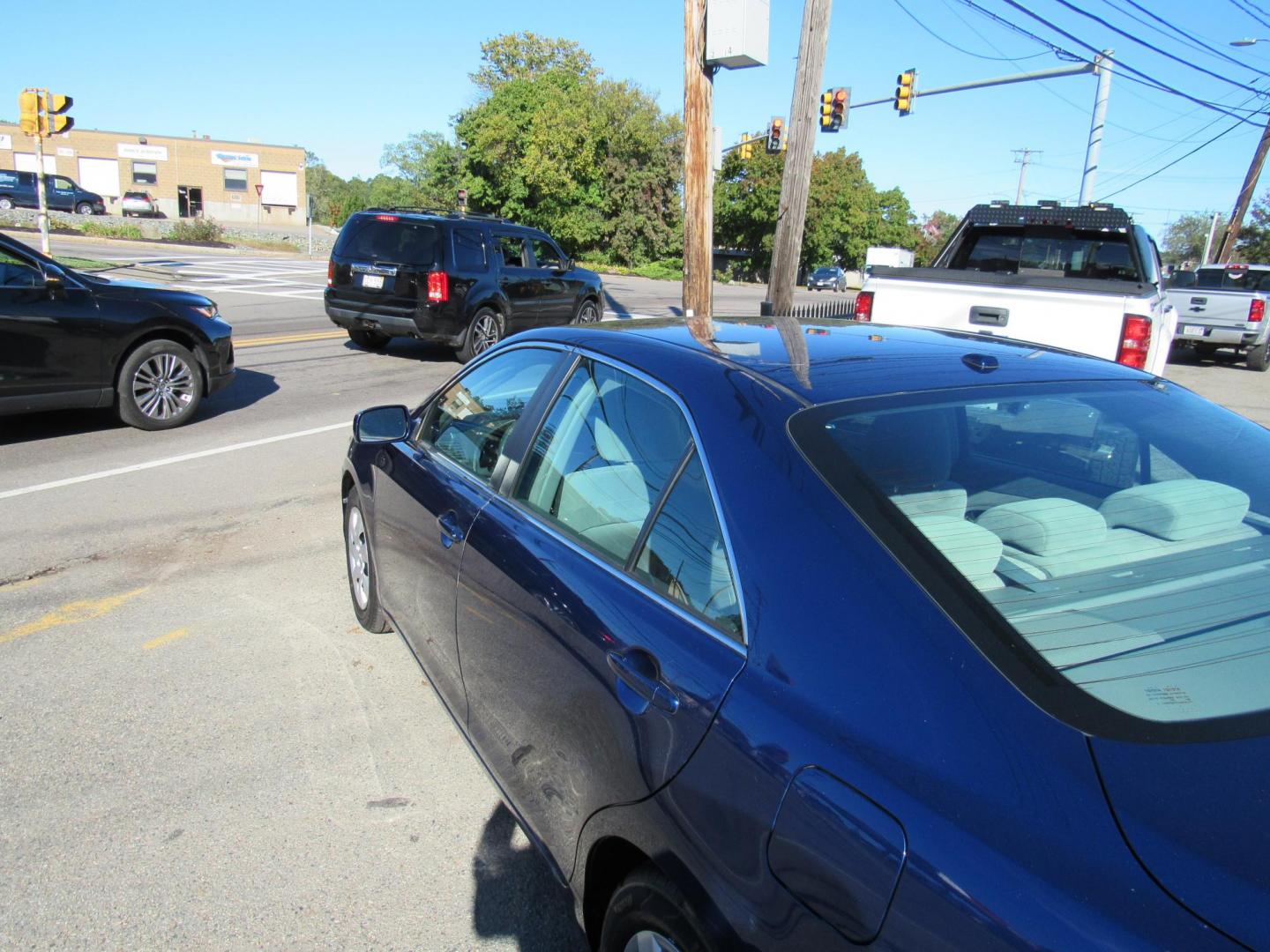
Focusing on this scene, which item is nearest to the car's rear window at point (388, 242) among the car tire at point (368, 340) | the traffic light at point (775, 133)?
the car tire at point (368, 340)

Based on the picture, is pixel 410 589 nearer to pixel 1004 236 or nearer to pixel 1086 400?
pixel 1086 400

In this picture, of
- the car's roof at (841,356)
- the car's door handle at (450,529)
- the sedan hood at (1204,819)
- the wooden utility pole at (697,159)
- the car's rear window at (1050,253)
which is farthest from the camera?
the wooden utility pole at (697,159)

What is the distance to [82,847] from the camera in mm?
2824

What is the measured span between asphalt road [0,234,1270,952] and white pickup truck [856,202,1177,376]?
361 centimetres

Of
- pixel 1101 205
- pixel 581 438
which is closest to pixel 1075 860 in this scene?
pixel 581 438

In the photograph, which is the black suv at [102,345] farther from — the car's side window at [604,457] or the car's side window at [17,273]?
the car's side window at [604,457]

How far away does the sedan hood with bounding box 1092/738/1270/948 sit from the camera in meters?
1.15

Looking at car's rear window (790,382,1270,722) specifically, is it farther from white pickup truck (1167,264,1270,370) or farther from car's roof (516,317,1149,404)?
A: white pickup truck (1167,264,1270,370)

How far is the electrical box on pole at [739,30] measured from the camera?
10.5 m

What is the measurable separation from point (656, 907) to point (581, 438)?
1.34 metres

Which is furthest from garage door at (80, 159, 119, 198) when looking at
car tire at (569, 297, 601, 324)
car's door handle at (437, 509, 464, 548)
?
car's door handle at (437, 509, 464, 548)

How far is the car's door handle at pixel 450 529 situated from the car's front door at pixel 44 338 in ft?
19.1

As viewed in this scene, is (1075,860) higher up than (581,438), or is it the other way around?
(581,438)

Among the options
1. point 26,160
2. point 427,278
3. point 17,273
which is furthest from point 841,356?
point 26,160
